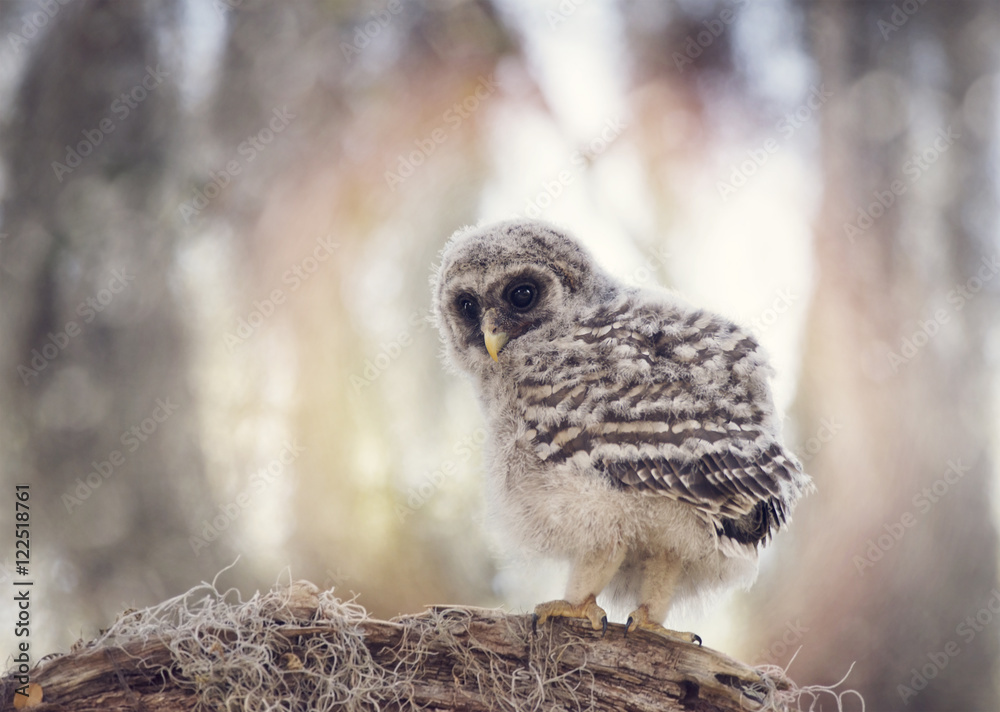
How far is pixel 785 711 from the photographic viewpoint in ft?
4.46

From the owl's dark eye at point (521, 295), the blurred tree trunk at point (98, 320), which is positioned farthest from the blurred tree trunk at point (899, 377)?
the blurred tree trunk at point (98, 320)

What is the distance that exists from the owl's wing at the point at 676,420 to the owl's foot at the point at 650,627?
7.8 inches

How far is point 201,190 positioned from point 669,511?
74.8 inches

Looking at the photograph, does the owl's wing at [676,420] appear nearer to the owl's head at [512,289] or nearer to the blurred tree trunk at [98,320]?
the owl's head at [512,289]

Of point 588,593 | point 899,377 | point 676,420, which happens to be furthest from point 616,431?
point 899,377

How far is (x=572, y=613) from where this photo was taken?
1.34 meters

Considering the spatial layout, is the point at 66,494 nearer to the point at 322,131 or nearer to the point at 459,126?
the point at 322,131

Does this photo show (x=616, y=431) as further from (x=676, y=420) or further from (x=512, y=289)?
(x=512, y=289)

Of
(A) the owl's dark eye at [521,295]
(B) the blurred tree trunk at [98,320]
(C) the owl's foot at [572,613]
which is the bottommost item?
(C) the owl's foot at [572,613]

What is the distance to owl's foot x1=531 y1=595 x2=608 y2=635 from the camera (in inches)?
52.6

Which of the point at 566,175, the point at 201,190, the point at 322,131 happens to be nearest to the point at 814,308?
the point at 566,175

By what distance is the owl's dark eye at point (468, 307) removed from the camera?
1529 millimetres

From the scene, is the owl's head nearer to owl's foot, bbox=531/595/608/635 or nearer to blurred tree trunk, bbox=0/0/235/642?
owl's foot, bbox=531/595/608/635

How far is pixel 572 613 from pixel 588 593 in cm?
5
